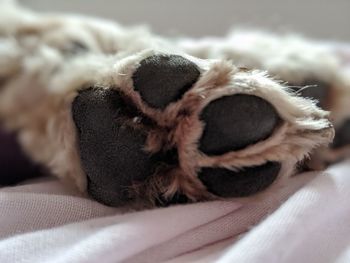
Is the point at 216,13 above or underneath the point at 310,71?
underneath

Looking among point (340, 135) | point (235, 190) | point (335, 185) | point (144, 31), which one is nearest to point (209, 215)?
point (235, 190)

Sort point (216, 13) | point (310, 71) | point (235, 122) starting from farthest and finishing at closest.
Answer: point (216, 13) < point (310, 71) < point (235, 122)

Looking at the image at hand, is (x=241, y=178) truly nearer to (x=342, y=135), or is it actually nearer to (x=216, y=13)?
(x=342, y=135)

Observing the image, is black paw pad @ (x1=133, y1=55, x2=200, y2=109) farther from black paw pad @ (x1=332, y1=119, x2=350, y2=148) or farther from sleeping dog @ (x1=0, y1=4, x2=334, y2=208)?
black paw pad @ (x1=332, y1=119, x2=350, y2=148)

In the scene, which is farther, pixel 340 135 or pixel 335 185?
pixel 340 135

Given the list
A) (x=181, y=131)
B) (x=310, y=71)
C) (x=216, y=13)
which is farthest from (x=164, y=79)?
(x=216, y=13)

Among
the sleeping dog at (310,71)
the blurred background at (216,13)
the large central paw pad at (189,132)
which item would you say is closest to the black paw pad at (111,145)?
the large central paw pad at (189,132)

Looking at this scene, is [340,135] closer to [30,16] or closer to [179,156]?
[179,156]

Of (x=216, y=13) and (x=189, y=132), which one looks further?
(x=216, y=13)
